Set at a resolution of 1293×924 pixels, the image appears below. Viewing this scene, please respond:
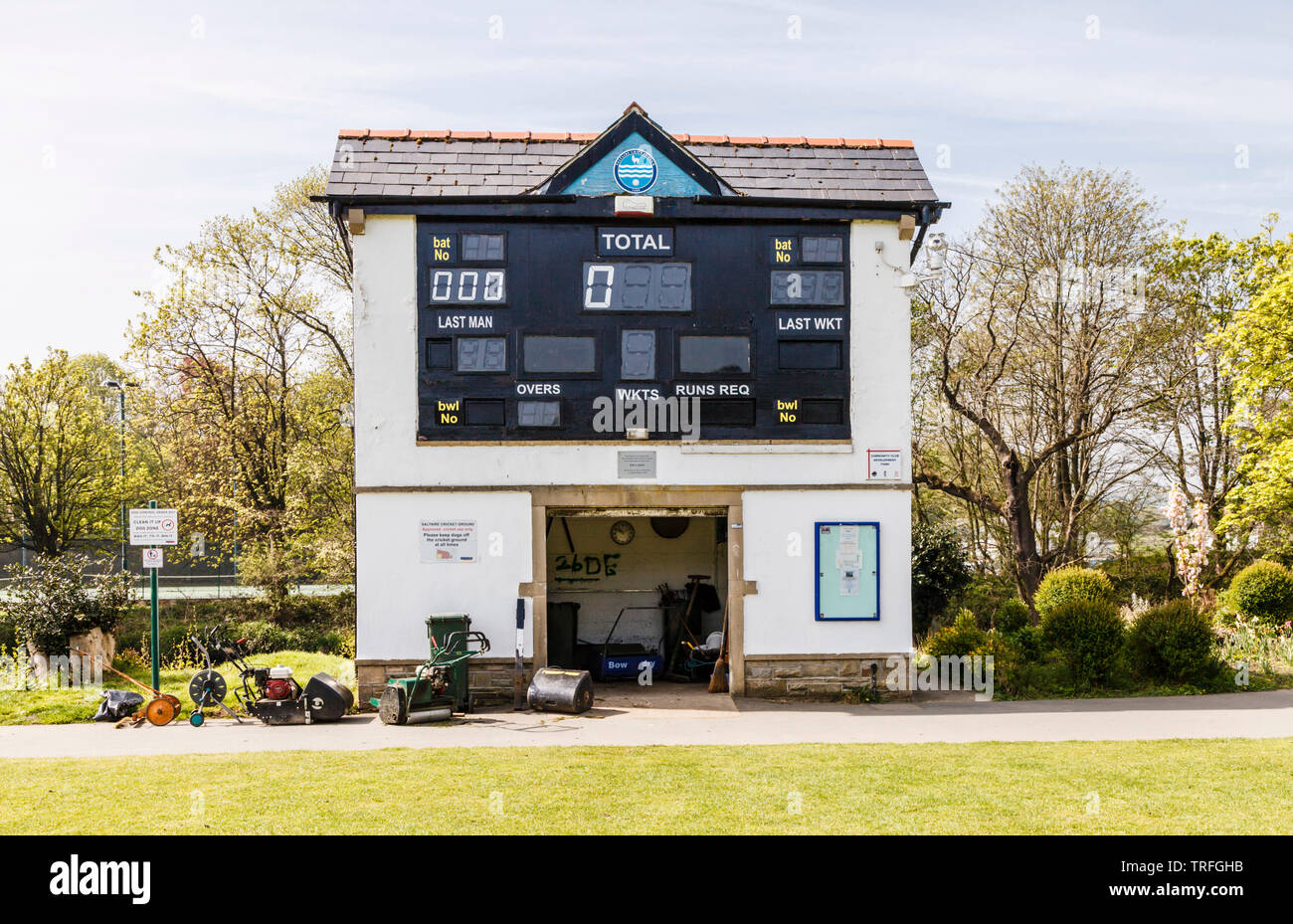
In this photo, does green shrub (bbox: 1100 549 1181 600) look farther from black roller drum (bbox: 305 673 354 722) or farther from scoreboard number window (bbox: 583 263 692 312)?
black roller drum (bbox: 305 673 354 722)

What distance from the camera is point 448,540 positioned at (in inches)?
577

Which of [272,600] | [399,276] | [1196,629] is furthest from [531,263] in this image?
[272,600]

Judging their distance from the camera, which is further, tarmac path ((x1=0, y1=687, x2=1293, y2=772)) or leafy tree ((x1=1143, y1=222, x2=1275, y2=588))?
leafy tree ((x1=1143, y1=222, x2=1275, y2=588))

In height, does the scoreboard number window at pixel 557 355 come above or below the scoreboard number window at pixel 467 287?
below

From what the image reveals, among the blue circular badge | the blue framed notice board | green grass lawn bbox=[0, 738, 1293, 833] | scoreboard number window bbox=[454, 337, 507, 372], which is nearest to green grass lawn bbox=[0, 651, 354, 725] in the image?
green grass lawn bbox=[0, 738, 1293, 833]

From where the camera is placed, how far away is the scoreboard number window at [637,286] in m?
14.8

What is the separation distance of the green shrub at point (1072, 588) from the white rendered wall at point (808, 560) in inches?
152

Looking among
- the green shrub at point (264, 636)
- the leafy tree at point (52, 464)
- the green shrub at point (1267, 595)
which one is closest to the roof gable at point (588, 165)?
the green shrub at point (1267, 595)

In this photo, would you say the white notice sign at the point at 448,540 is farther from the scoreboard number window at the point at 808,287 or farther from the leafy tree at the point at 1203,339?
A: the leafy tree at the point at 1203,339

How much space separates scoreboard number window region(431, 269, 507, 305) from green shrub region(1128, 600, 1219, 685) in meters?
10.8

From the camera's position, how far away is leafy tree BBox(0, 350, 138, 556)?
26.5 metres

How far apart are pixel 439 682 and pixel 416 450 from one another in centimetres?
Result: 327

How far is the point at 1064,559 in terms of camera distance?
88.3 feet
